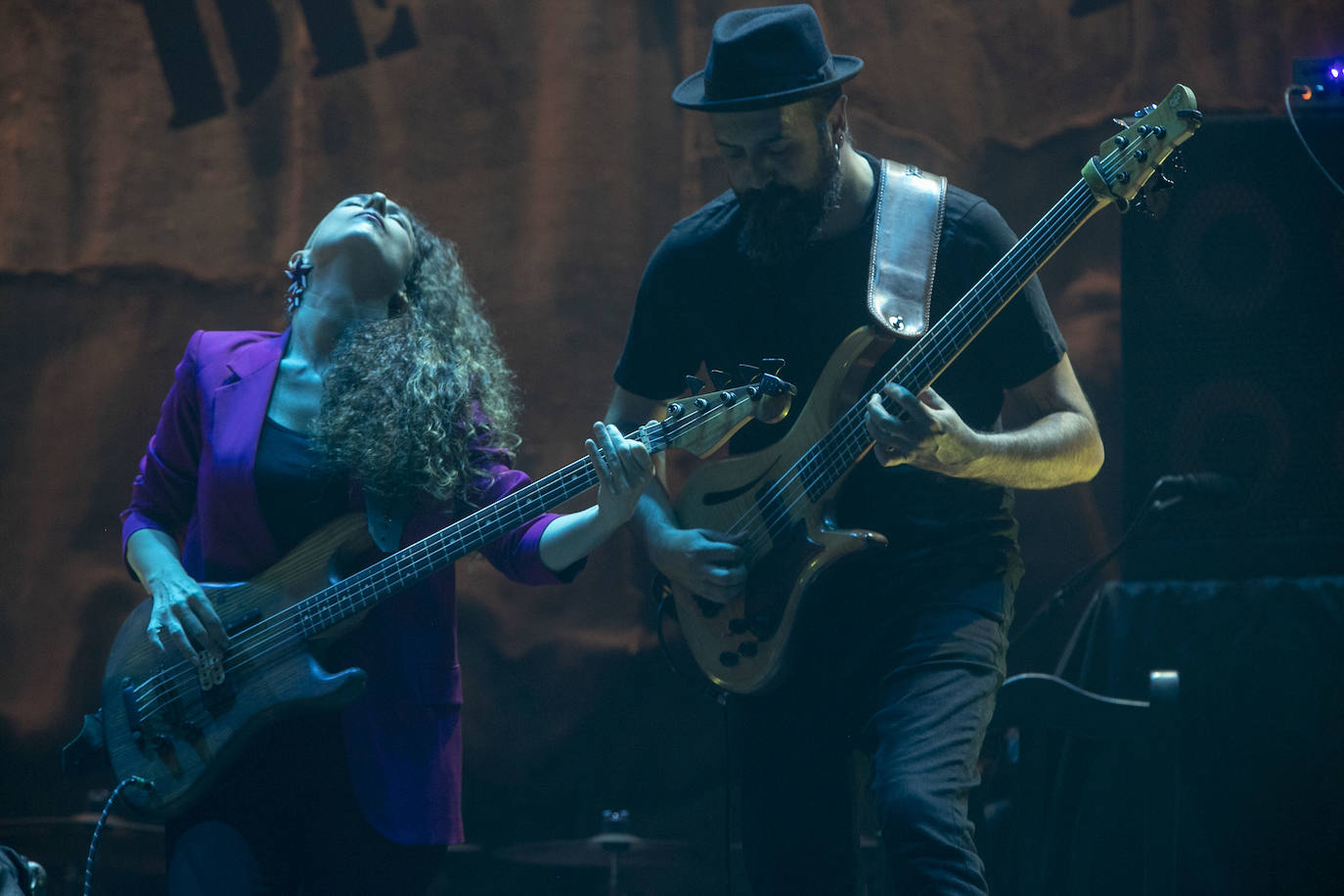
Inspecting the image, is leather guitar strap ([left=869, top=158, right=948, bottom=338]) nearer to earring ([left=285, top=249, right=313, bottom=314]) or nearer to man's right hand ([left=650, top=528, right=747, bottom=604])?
man's right hand ([left=650, top=528, right=747, bottom=604])

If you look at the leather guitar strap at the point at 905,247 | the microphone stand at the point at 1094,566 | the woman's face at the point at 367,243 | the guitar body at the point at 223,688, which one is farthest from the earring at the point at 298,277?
the microphone stand at the point at 1094,566

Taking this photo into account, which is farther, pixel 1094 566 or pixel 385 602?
pixel 1094 566

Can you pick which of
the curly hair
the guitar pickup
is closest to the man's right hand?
the curly hair

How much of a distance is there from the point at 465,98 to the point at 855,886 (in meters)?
2.34

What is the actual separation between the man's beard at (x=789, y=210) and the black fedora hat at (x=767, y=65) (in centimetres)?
16

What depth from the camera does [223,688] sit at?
2.43 meters

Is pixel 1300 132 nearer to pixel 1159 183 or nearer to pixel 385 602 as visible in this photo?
pixel 1159 183

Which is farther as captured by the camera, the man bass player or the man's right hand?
the man's right hand

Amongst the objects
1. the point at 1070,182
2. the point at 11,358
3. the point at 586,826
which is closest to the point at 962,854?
the point at 586,826

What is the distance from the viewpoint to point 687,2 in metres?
3.41

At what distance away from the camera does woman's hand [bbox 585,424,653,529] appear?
233cm

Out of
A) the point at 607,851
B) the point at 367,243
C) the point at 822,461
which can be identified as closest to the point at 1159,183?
the point at 822,461

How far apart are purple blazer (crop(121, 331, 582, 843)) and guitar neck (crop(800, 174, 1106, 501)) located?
0.66 metres

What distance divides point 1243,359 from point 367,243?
208cm
